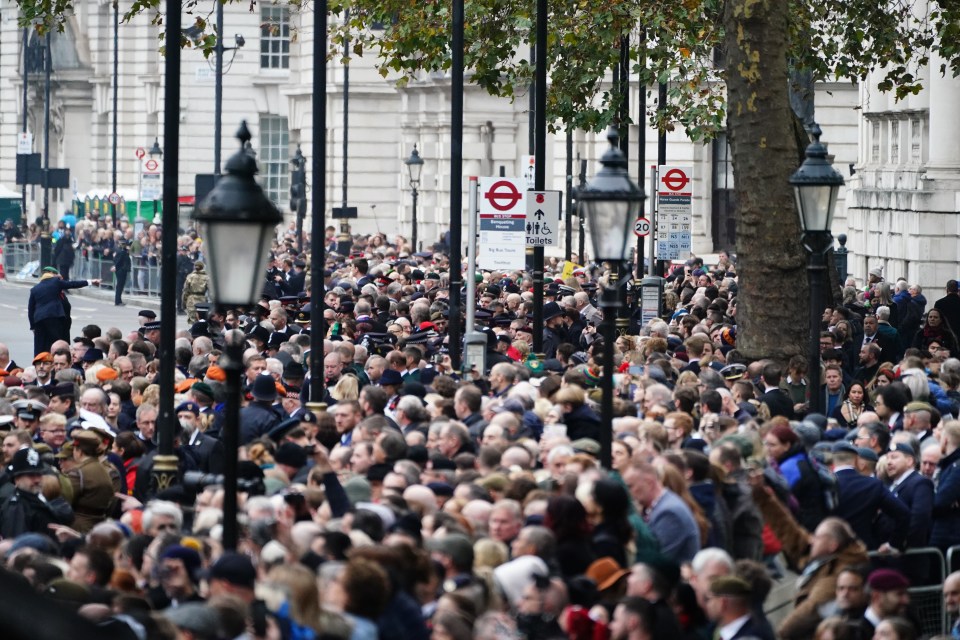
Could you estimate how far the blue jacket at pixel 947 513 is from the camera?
11320 millimetres

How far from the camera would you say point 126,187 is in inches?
2953

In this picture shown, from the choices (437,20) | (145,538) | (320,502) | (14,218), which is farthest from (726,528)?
(14,218)

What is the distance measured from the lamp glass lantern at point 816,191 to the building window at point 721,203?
3244 centimetres

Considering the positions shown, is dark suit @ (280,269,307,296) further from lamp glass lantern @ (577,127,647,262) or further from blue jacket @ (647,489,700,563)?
blue jacket @ (647,489,700,563)

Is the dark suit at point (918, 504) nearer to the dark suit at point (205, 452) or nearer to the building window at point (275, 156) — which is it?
the dark suit at point (205, 452)

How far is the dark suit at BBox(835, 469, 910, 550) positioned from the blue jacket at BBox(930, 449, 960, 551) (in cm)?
35

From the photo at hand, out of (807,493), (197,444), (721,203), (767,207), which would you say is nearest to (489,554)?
(807,493)

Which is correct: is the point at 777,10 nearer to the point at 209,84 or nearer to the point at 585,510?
the point at 585,510

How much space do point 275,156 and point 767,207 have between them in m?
48.4

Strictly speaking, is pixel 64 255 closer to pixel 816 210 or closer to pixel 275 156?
pixel 275 156

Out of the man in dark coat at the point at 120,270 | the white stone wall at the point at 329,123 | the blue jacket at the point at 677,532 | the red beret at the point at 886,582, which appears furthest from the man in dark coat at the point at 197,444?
the man in dark coat at the point at 120,270

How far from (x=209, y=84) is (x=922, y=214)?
38455mm

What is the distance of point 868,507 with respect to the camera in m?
11.0

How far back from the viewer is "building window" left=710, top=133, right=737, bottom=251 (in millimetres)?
46531
